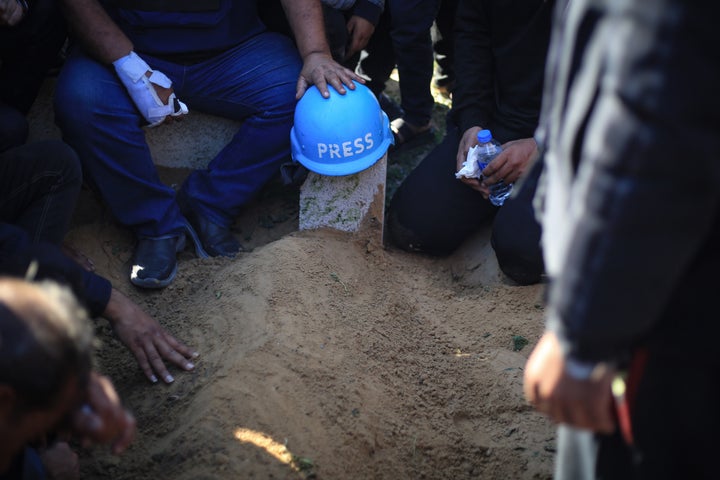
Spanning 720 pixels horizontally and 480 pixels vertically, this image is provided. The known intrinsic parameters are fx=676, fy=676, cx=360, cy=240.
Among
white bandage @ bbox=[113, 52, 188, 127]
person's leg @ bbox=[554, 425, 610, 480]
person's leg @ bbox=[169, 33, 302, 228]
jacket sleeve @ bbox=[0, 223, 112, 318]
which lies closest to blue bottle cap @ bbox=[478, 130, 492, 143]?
person's leg @ bbox=[169, 33, 302, 228]

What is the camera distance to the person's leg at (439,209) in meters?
3.47

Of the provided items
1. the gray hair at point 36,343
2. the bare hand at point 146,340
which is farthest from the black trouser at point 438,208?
the gray hair at point 36,343

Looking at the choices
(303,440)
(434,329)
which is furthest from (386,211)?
(303,440)

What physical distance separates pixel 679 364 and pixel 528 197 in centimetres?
210

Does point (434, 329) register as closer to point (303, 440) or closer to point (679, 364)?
point (303, 440)

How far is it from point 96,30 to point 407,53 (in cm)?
169

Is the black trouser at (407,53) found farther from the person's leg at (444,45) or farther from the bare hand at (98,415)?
the bare hand at (98,415)

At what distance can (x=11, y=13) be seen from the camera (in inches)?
111

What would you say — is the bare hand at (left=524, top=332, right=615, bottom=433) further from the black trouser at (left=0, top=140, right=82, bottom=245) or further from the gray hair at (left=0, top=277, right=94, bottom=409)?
the black trouser at (left=0, top=140, right=82, bottom=245)

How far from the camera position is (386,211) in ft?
12.5

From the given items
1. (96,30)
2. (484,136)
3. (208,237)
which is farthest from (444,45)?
(96,30)

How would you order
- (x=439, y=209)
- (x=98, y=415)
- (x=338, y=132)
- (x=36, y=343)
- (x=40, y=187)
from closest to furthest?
(x=36, y=343)
(x=98, y=415)
(x=40, y=187)
(x=338, y=132)
(x=439, y=209)

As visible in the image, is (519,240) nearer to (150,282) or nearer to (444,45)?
(150,282)

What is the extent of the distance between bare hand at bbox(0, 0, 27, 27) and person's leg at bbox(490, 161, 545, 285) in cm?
227
